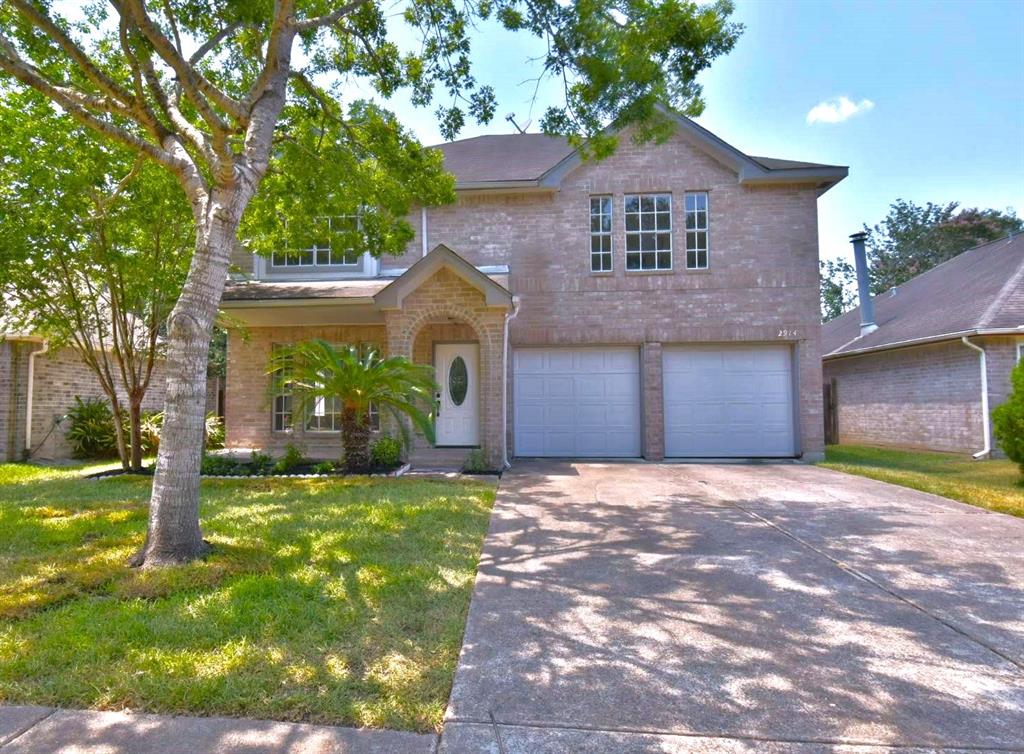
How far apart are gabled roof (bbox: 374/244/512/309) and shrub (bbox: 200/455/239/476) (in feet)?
12.3

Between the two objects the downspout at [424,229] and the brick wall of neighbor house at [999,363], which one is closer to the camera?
the brick wall of neighbor house at [999,363]

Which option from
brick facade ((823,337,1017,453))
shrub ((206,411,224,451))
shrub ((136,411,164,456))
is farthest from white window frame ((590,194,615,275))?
shrub ((136,411,164,456))

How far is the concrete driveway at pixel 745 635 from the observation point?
2508 mm

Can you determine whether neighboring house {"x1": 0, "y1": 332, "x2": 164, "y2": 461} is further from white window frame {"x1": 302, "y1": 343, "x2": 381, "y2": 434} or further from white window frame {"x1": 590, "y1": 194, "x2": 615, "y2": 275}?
white window frame {"x1": 590, "y1": 194, "x2": 615, "y2": 275}

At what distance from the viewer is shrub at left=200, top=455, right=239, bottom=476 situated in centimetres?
953

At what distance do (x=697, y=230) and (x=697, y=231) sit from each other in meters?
0.02

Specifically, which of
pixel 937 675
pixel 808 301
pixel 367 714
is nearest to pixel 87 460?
pixel 367 714

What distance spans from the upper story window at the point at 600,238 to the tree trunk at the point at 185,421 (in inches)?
348

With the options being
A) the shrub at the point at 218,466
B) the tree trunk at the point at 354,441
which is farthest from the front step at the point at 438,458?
the shrub at the point at 218,466

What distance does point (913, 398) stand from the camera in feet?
47.8

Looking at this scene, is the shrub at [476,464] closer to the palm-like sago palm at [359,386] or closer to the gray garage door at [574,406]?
the palm-like sago palm at [359,386]

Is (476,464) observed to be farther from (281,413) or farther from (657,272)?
(657,272)

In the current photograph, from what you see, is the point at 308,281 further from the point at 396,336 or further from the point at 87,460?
the point at 87,460

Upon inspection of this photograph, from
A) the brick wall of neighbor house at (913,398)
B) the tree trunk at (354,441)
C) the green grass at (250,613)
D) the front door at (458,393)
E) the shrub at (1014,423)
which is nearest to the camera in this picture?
the green grass at (250,613)
